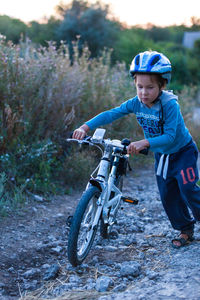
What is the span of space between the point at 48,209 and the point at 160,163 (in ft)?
6.08

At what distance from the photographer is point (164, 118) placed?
11.8 feet

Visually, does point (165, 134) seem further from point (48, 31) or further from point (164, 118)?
point (48, 31)

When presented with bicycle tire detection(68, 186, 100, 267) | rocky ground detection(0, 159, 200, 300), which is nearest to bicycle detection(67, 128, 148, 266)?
bicycle tire detection(68, 186, 100, 267)

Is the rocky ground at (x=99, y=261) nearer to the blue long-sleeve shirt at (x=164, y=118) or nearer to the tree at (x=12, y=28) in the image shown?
the blue long-sleeve shirt at (x=164, y=118)

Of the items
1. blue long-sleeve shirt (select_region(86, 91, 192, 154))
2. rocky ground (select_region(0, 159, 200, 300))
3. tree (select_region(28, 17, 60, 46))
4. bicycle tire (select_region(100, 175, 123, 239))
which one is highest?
tree (select_region(28, 17, 60, 46))

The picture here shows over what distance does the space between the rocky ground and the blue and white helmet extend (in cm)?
157

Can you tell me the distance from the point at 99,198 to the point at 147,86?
1014mm

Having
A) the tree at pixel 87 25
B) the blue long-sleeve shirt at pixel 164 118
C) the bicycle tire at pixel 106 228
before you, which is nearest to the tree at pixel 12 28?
the tree at pixel 87 25

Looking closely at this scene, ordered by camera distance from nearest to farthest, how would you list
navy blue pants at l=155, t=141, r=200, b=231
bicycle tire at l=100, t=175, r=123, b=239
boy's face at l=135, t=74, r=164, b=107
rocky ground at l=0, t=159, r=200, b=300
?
1. rocky ground at l=0, t=159, r=200, b=300
2. boy's face at l=135, t=74, r=164, b=107
3. navy blue pants at l=155, t=141, r=200, b=231
4. bicycle tire at l=100, t=175, r=123, b=239

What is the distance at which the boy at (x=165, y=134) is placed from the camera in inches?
136

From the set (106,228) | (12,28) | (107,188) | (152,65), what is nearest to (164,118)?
(152,65)

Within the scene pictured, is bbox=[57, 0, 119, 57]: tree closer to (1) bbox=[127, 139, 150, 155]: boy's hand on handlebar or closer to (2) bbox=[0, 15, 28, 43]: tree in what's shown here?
(2) bbox=[0, 15, 28, 43]: tree

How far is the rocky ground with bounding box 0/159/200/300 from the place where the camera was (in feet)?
10.3

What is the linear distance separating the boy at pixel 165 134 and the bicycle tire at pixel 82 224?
497 millimetres
